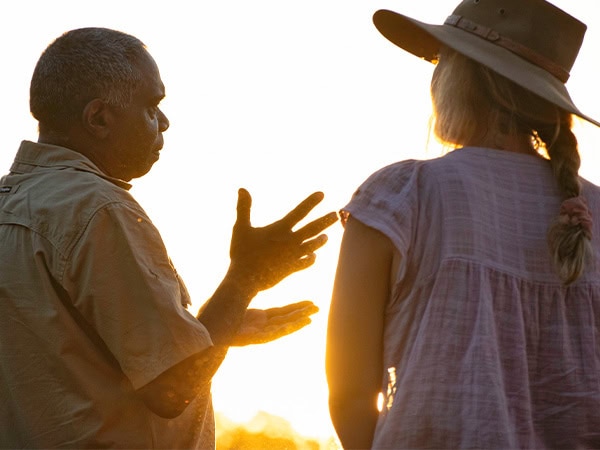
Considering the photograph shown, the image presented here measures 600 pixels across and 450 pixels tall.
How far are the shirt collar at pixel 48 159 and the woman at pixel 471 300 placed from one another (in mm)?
1124

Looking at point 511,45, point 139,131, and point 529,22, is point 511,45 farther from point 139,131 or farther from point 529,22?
point 139,131

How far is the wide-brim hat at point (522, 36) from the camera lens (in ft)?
9.08

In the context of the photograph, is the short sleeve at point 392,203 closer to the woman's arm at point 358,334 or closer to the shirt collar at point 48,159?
the woman's arm at point 358,334

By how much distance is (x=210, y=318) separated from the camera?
3301mm

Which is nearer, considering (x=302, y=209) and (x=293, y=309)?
(x=302, y=209)

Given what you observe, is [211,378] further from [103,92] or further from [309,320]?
[103,92]

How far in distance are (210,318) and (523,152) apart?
1.13 m

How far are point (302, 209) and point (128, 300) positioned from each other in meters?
0.70

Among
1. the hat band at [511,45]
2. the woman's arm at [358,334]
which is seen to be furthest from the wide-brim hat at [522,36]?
the woman's arm at [358,334]

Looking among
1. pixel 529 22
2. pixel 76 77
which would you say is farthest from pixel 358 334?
pixel 76 77

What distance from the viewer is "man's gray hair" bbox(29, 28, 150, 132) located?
350 cm

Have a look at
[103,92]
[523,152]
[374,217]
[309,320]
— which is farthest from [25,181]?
[523,152]

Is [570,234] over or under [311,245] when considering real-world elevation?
over

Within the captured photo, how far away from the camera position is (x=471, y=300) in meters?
2.46
